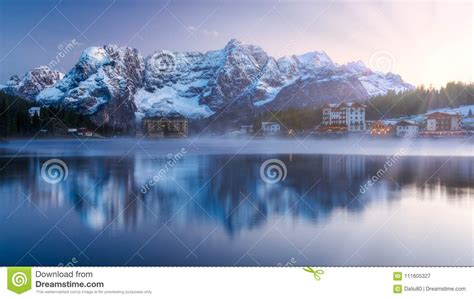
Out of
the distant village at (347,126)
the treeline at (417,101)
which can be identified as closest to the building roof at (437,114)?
the distant village at (347,126)

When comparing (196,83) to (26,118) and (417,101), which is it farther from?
(417,101)

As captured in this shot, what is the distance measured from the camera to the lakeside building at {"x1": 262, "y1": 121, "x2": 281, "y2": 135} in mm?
7652

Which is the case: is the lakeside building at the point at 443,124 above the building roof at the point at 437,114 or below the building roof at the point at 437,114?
below

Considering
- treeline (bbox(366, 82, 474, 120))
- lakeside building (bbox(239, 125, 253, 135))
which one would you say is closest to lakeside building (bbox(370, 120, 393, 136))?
treeline (bbox(366, 82, 474, 120))

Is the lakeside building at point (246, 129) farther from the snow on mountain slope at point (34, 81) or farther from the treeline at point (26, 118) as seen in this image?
the snow on mountain slope at point (34, 81)

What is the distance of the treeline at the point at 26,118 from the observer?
804cm

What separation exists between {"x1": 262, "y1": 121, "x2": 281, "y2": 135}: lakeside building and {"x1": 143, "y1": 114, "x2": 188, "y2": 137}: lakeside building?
1495mm

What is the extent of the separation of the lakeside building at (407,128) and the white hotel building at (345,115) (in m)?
0.83

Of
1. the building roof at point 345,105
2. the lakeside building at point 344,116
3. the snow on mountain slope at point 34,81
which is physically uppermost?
the snow on mountain slope at point 34,81

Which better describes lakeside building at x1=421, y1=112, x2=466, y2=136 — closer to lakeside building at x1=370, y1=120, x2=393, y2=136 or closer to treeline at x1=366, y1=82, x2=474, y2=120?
treeline at x1=366, y1=82, x2=474, y2=120

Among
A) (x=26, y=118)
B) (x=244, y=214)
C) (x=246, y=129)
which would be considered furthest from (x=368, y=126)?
(x=26, y=118)

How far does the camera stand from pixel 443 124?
742cm

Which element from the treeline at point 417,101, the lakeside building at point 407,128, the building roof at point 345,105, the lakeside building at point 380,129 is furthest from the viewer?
the lakeside building at point 407,128

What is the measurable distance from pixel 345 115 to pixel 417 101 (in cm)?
135
